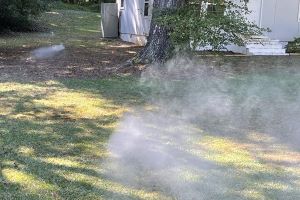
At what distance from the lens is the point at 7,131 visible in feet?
17.4

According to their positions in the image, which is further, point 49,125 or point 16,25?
point 16,25

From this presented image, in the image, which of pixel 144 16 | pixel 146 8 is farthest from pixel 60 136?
pixel 146 8

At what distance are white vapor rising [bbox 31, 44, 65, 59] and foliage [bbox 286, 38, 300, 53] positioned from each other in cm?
676

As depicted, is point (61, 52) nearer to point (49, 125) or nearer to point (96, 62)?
point (96, 62)

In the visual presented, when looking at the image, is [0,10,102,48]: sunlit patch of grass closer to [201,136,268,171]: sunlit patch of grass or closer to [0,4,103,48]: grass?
[0,4,103,48]: grass

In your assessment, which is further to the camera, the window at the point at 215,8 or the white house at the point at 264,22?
the white house at the point at 264,22

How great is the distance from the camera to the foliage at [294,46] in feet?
45.2

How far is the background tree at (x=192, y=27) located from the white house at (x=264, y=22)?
3761 millimetres

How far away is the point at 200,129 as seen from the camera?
5656 millimetres

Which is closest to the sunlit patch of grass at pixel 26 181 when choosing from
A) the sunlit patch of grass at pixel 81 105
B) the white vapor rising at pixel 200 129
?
the white vapor rising at pixel 200 129

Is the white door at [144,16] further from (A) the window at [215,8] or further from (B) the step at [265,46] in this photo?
(A) the window at [215,8]

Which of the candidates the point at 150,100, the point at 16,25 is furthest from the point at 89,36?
the point at 150,100

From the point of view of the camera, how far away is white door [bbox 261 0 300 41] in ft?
46.2

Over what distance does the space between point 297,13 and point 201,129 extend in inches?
407
